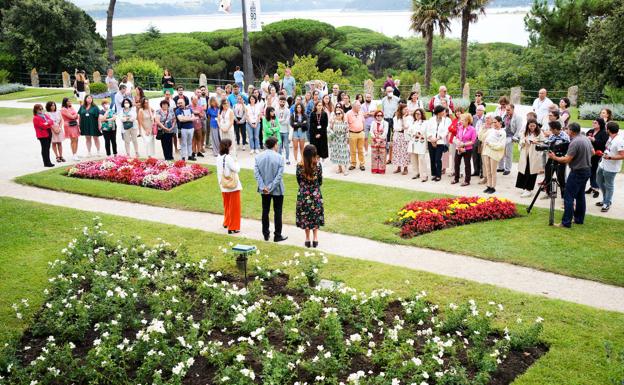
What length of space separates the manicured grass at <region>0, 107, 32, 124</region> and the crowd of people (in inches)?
370

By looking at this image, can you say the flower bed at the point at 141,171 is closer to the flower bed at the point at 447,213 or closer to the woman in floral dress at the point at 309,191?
the woman in floral dress at the point at 309,191

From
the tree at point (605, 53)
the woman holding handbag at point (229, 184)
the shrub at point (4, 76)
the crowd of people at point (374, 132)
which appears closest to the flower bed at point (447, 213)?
the crowd of people at point (374, 132)

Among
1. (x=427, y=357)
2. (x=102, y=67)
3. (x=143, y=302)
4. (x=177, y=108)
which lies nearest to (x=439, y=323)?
(x=427, y=357)

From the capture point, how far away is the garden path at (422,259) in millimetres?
9203

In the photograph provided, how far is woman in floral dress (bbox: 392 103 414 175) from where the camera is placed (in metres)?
15.9

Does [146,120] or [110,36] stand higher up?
[110,36]

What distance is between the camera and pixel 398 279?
9641mm

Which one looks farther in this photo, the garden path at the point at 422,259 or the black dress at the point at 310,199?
the black dress at the point at 310,199

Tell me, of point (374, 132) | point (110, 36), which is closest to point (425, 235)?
point (374, 132)

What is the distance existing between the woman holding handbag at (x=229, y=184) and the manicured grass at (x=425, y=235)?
3.70ft

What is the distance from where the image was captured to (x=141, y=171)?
1616 centimetres

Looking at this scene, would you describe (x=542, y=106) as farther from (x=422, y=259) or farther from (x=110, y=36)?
(x=110, y=36)

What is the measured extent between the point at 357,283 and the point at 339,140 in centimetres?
735

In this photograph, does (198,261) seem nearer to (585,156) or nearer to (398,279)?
(398,279)
